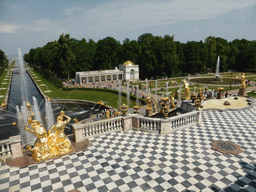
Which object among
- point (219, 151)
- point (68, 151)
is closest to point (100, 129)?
point (68, 151)

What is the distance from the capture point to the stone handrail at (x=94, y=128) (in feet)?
46.1

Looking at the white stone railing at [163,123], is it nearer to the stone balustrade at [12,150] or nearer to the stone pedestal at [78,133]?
the stone pedestal at [78,133]

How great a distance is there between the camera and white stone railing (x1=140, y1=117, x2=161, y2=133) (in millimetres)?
15882

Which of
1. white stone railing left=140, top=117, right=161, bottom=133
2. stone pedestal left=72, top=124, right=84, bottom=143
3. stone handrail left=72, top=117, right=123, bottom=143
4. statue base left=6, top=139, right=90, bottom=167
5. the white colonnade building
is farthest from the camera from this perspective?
the white colonnade building

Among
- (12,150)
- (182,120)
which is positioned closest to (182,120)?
(182,120)

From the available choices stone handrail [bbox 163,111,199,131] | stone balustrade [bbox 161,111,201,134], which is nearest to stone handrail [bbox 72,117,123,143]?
stone balustrade [bbox 161,111,201,134]

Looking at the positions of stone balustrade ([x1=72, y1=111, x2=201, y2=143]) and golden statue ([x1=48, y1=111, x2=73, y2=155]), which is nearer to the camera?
golden statue ([x1=48, y1=111, x2=73, y2=155])

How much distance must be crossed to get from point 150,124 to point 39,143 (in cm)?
891

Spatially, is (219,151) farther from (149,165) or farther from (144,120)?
(144,120)

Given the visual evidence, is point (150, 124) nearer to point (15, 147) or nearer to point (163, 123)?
point (163, 123)

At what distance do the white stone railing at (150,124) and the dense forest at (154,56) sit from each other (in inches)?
2265

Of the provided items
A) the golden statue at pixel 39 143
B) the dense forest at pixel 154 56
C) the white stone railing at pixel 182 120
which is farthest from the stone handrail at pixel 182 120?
the dense forest at pixel 154 56

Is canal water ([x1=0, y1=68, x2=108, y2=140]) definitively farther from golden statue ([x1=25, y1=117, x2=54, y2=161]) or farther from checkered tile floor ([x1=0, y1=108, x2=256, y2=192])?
checkered tile floor ([x1=0, y1=108, x2=256, y2=192])

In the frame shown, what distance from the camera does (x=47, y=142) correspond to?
12.0 m
